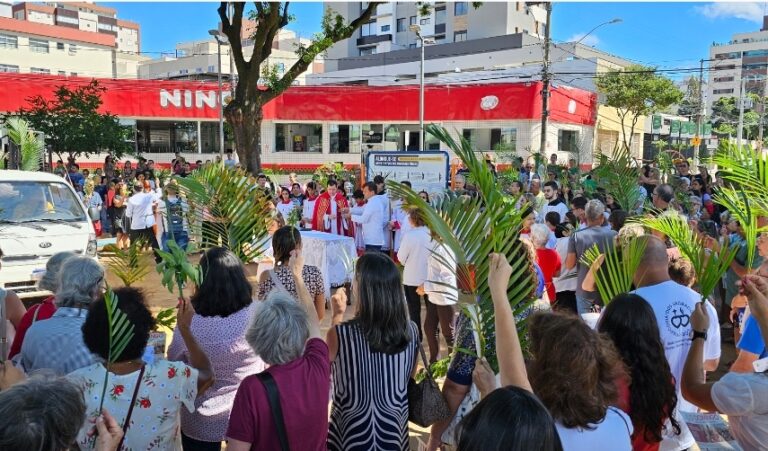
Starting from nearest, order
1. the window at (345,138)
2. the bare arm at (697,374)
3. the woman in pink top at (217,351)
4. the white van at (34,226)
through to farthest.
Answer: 1. the bare arm at (697,374)
2. the woman in pink top at (217,351)
3. the white van at (34,226)
4. the window at (345,138)

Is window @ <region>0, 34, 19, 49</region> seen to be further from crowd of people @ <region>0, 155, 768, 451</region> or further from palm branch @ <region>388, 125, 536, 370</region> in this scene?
palm branch @ <region>388, 125, 536, 370</region>

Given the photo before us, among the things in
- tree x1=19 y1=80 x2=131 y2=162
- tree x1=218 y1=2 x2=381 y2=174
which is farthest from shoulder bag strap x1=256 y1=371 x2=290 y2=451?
tree x1=19 y1=80 x2=131 y2=162

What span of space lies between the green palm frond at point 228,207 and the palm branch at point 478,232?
7.04 feet

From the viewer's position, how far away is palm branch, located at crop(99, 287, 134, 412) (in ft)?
8.11

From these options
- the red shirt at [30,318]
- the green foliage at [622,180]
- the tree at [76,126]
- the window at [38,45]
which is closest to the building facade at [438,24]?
the window at [38,45]

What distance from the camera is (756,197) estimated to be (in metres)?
3.97

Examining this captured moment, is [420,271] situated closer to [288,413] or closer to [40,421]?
[288,413]

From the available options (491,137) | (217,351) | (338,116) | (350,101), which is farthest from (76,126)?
(491,137)

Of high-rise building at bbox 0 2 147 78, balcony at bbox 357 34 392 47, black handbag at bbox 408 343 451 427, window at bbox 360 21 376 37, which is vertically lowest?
black handbag at bbox 408 343 451 427

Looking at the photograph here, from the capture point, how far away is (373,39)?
193 feet

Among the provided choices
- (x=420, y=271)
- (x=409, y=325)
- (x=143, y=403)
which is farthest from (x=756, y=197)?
(x=143, y=403)

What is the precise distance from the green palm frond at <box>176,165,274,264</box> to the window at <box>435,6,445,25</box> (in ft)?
177

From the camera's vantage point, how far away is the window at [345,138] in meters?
30.7

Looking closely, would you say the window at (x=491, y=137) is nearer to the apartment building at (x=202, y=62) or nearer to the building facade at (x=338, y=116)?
the building facade at (x=338, y=116)
